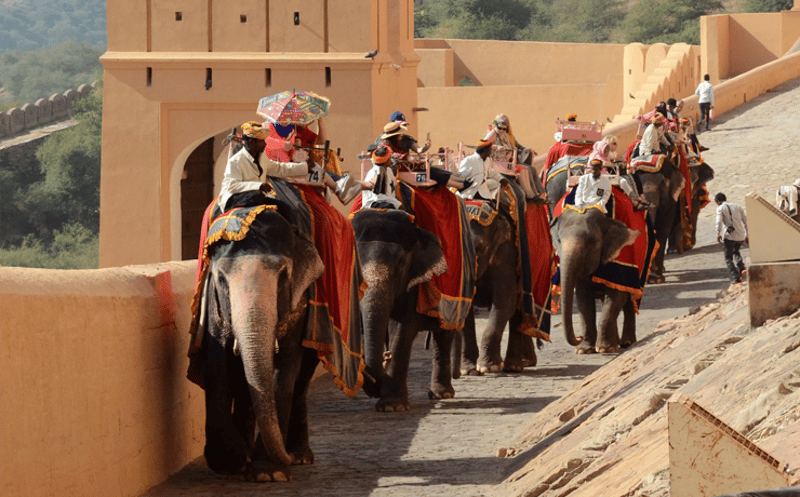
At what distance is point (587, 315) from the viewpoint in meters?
11.3

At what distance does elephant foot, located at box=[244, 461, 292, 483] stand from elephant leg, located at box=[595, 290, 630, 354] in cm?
555

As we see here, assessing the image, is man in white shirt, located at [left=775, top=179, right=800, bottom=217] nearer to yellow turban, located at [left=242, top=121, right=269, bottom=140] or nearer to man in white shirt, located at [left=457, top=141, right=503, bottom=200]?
man in white shirt, located at [left=457, top=141, right=503, bottom=200]

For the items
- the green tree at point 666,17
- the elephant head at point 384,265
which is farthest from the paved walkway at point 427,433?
the green tree at point 666,17

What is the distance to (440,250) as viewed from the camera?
28.2 feet

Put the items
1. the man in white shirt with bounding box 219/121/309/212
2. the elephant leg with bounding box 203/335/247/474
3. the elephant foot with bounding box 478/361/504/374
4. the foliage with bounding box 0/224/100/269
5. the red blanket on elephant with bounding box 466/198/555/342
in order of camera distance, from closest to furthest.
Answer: the elephant leg with bounding box 203/335/247/474 → the man in white shirt with bounding box 219/121/309/212 → the elephant foot with bounding box 478/361/504/374 → the red blanket on elephant with bounding box 466/198/555/342 → the foliage with bounding box 0/224/100/269

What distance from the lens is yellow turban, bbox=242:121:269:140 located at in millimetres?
6355

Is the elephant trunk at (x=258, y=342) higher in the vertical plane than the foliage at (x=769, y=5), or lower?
lower

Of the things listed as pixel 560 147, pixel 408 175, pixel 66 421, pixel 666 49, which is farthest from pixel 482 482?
pixel 666 49

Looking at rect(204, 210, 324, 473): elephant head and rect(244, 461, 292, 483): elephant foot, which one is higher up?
rect(204, 210, 324, 473): elephant head

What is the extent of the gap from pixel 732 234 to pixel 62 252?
51477 mm

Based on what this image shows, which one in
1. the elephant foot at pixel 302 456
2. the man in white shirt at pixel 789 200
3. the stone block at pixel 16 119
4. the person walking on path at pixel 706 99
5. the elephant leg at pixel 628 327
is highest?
the stone block at pixel 16 119

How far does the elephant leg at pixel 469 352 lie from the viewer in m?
10.4

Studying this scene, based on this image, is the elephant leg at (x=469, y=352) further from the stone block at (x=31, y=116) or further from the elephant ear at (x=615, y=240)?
the stone block at (x=31, y=116)

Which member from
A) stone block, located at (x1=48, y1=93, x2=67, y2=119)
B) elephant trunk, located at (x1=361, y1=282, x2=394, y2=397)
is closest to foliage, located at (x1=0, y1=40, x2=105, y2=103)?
stone block, located at (x1=48, y1=93, x2=67, y2=119)
